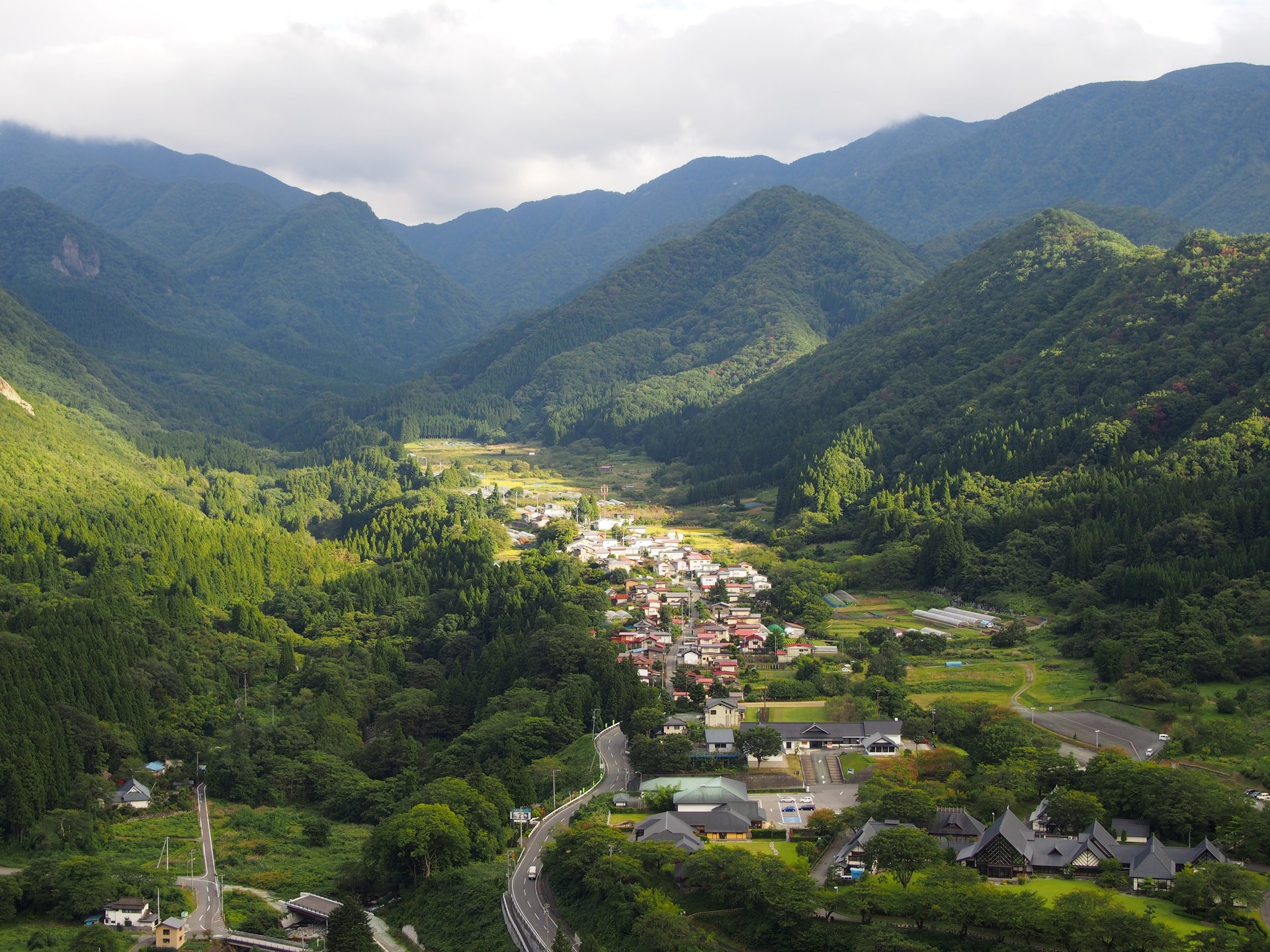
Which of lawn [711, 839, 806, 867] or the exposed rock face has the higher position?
the exposed rock face

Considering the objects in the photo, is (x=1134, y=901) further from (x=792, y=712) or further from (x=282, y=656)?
(x=282, y=656)

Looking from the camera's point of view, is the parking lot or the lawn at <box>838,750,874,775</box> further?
the lawn at <box>838,750,874,775</box>

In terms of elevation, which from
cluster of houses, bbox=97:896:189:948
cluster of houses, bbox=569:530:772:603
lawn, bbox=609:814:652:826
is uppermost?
cluster of houses, bbox=569:530:772:603

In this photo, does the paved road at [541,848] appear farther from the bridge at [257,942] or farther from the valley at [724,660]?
the bridge at [257,942]

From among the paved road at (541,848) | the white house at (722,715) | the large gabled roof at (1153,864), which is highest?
the white house at (722,715)

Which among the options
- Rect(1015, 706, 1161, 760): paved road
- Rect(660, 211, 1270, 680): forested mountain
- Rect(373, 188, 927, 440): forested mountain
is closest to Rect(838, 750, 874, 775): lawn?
Rect(1015, 706, 1161, 760): paved road

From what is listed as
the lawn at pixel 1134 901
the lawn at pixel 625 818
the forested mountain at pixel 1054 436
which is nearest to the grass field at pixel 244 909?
the lawn at pixel 625 818

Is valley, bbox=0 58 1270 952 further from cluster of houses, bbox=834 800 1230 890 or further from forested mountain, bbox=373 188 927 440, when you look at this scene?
forested mountain, bbox=373 188 927 440
